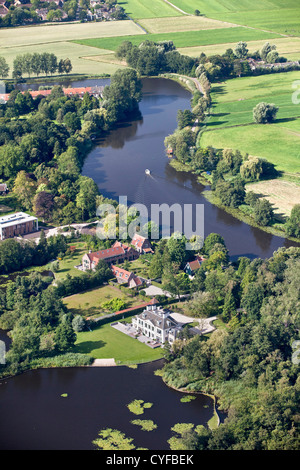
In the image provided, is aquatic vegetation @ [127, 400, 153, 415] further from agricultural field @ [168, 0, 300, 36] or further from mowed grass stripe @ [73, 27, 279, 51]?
agricultural field @ [168, 0, 300, 36]

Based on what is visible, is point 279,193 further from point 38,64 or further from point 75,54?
point 75,54

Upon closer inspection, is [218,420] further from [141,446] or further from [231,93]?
[231,93]

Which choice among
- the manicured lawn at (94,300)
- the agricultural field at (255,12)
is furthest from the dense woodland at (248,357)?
the agricultural field at (255,12)

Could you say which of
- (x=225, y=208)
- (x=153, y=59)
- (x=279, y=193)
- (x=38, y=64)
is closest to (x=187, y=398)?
(x=225, y=208)

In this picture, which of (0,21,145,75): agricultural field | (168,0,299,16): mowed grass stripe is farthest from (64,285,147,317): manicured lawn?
(168,0,299,16): mowed grass stripe

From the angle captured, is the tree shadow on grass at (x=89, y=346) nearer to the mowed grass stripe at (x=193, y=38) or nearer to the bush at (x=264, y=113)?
the bush at (x=264, y=113)
